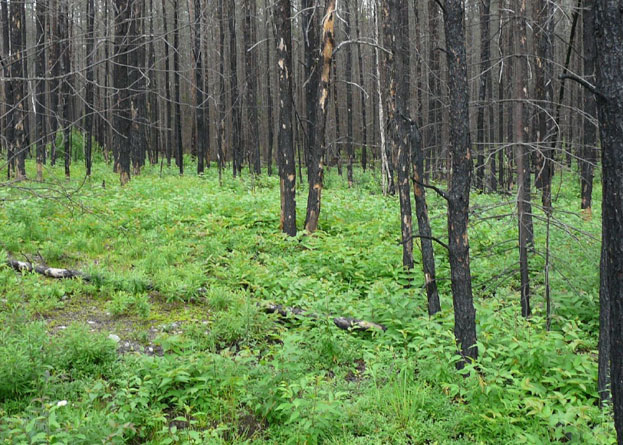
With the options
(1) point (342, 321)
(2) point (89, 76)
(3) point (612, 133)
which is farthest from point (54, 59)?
(3) point (612, 133)

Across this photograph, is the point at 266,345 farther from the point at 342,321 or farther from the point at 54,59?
the point at 54,59

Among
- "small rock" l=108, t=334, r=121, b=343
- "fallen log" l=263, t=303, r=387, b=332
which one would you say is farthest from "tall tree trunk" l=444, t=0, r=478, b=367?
"small rock" l=108, t=334, r=121, b=343

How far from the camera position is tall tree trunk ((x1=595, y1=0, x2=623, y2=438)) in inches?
92.0

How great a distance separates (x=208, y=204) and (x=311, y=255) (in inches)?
164

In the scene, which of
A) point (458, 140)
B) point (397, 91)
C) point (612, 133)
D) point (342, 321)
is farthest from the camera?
point (397, 91)

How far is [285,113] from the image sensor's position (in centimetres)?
1080

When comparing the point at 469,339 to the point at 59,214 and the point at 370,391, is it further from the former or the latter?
the point at 59,214

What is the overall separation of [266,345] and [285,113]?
20.3 feet

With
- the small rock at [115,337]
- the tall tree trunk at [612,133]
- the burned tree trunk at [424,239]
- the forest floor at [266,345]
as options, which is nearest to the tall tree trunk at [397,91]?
the burned tree trunk at [424,239]

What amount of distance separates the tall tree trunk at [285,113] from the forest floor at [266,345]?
3.00ft

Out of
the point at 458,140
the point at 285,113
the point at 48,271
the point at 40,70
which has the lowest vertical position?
the point at 48,271

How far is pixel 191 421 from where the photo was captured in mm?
4047

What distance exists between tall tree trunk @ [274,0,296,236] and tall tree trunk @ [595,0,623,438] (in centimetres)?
831

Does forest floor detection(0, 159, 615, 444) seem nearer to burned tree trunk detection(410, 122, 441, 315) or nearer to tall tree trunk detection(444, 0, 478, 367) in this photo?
burned tree trunk detection(410, 122, 441, 315)
